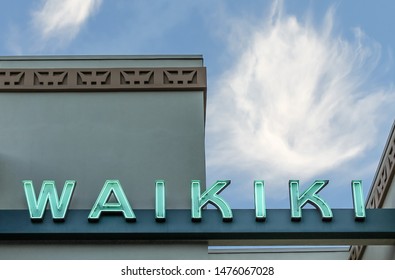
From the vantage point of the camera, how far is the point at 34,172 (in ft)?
66.5

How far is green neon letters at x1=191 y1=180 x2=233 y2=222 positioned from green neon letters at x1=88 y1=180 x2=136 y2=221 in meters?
1.38

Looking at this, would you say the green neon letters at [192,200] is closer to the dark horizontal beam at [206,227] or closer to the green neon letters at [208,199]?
the green neon letters at [208,199]

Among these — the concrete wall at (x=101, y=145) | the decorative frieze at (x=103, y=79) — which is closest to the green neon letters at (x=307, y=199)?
the concrete wall at (x=101, y=145)

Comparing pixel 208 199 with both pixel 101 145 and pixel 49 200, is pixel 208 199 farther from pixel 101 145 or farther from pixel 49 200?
pixel 49 200

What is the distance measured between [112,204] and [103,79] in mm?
3783

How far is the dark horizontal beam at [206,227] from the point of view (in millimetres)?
18969

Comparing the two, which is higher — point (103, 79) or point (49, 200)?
point (103, 79)

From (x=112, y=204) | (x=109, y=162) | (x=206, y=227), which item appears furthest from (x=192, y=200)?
(x=109, y=162)

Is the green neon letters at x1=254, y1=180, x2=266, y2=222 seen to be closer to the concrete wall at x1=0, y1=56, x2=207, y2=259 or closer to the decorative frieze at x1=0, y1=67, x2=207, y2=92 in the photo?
the concrete wall at x1=0, y1=56, x2=207, y2=259

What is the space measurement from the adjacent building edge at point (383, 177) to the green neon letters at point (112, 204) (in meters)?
6.32

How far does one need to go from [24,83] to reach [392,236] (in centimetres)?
963

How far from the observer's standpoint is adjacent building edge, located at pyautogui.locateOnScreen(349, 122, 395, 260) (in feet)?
67.1

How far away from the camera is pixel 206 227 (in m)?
19.1
